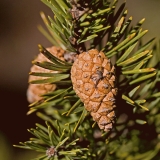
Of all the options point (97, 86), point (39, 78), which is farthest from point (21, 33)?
point (97, 86)

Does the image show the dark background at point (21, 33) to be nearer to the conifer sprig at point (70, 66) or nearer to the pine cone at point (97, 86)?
the conifer sprig at point (70, 66)

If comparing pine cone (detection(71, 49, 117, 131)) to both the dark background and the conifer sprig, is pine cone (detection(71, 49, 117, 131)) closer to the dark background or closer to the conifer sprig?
the conifer sprig

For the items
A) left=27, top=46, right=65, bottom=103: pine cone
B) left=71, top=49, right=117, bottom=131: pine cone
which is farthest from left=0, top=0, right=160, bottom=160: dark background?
left=71, top=49, right=117, bottom=131: pine cone

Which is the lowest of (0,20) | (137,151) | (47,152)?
(137,151)

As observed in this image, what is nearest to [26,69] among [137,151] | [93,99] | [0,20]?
[0,20]

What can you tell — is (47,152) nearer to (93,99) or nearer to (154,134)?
(93,99)

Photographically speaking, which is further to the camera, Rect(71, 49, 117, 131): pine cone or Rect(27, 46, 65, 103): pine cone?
Rect(27, 46, 65, 103): pine cone

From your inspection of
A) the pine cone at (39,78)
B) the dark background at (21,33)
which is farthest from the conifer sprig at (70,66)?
the dark background at (21,33)

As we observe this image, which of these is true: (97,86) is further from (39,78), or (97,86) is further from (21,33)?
(21,33)
